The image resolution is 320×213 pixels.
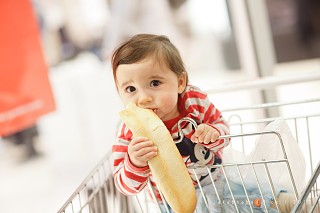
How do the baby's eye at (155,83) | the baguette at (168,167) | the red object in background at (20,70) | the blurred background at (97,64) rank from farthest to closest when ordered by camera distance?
the blurred background at (97,64), the red object in background at (20,70), the baby's eye at (155,83), the baguette at (168,167)

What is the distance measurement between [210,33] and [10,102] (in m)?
1.05

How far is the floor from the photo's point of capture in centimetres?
269

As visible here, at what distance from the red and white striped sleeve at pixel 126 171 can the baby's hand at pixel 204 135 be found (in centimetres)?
11

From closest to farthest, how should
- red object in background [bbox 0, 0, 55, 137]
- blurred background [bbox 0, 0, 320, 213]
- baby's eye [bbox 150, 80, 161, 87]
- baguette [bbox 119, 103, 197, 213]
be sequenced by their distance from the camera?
baguette [bbox 119, 103, 197, 213], baby's eye [bbox 150, 80, 161, 87], red object in background [bbox 0, 0, 55, 137], blurred background [bbox 0, 0, 320, 213]

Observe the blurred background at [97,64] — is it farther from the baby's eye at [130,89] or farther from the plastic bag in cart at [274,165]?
the baby's eye at [130,89]

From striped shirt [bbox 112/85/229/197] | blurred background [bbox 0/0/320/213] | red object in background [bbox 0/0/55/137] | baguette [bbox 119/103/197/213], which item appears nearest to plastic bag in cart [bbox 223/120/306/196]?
striped shirt [bbox 112/85/229/197]

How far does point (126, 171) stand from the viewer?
3.73 ft

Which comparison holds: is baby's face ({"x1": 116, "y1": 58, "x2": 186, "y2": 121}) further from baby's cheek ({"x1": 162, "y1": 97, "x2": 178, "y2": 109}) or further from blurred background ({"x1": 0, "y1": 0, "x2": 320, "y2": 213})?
blurred background ({"x1": 0, "y1": 0, "x2": 320, "y2": 213})

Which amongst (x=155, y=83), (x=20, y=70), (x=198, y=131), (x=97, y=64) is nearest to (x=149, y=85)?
(x=155, y=83)

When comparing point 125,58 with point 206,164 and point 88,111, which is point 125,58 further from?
point 88,111

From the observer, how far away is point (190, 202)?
1.07m

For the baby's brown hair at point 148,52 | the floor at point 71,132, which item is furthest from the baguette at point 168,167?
the floor at point 71,132

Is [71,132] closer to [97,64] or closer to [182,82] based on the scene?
[97,64]

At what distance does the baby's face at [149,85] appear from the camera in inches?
44.8
